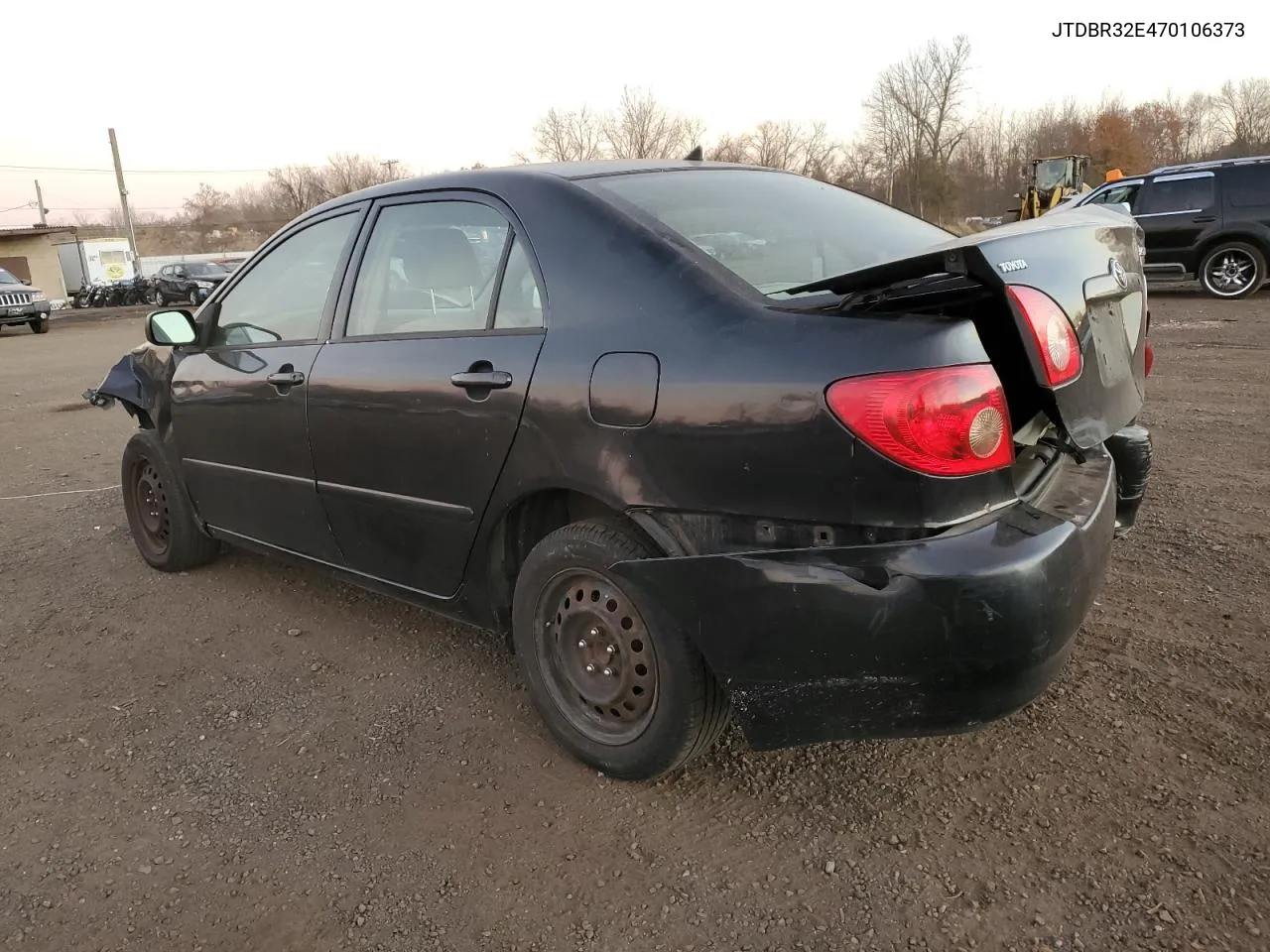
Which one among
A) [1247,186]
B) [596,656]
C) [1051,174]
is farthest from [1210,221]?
[1051,174]

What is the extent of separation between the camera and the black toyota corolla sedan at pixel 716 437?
188 cm

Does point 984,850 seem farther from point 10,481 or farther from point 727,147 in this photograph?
point 727,147

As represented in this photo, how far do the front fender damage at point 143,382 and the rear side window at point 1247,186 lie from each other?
13.3 metres

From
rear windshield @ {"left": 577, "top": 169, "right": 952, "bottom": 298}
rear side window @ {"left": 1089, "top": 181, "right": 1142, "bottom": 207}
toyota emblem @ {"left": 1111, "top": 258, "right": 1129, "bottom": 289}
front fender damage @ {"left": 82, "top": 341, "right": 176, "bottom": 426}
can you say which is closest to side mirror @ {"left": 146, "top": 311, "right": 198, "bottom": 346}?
front fender damage @ {"left": 82, "top": 341, "right": 176, "bottom": 426}

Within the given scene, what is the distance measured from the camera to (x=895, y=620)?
6.18 feet

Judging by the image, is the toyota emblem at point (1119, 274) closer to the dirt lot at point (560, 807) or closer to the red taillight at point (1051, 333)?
the red taillight at point (1051, 333)

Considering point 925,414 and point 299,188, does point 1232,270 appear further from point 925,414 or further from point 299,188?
point 299,188

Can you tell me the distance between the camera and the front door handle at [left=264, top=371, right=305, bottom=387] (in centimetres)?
315

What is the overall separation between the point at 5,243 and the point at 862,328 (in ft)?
162

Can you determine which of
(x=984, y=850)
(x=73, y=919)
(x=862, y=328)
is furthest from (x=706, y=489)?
(x=73, y=919)

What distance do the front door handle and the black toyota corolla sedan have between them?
1 cm

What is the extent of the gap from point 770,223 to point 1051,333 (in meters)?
0.99

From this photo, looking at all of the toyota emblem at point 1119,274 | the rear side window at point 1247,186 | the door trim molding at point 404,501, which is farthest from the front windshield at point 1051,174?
the door trim molding at point 404,501

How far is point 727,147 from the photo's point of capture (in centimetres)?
4947
